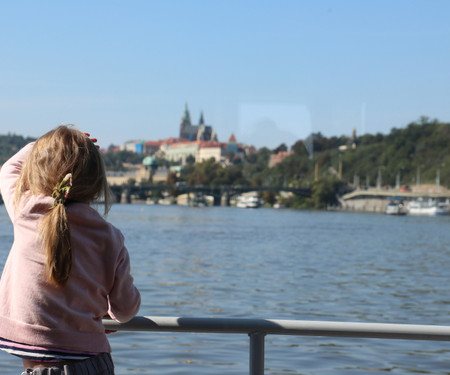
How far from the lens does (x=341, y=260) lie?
25984mm

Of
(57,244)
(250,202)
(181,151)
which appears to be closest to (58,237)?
(57,244)

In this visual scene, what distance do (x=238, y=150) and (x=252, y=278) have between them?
138m

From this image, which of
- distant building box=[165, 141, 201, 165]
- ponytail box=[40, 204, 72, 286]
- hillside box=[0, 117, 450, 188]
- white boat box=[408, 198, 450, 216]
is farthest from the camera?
distant building box=[165, 141, 201, 165]

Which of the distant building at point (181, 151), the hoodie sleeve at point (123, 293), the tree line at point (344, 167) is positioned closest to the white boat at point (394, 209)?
the tree line at point (344, 167)

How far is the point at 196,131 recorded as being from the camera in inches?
7165

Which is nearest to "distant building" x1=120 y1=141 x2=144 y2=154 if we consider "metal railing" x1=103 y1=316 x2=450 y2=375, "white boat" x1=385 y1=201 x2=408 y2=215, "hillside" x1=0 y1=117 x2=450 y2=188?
"hillside" x1=0 y1=117 x2=450 y2=188

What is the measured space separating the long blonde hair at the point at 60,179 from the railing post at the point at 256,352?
1.64 feet

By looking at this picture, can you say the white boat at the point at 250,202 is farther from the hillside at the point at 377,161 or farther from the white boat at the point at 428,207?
the white boat at the point at 428,207

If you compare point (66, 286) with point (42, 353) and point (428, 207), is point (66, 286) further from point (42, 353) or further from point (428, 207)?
point (428, 207)

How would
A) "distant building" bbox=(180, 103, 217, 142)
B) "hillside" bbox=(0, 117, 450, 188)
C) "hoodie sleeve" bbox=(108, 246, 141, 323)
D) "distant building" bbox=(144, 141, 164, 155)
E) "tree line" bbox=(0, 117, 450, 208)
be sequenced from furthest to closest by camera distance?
"distant building" bbox=(144, 141, 164, 155)
"distant building" bbox=(180, 103, 217, 142)
"hillside" bbox=(0, 117, 450, 188)
"tree line" bbox=(0, 117, 450, 208)
"hoodie sleeve" bbox=(108, 246, 141, 323)

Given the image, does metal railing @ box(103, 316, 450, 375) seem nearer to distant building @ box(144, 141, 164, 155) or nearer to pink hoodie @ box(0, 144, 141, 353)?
pink hoodie @ box(0, 144, 141, 353)

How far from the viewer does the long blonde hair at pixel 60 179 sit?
1.60m

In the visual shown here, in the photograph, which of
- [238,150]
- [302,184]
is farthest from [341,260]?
[238,150]

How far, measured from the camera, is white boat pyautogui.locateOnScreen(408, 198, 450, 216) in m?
81.8
